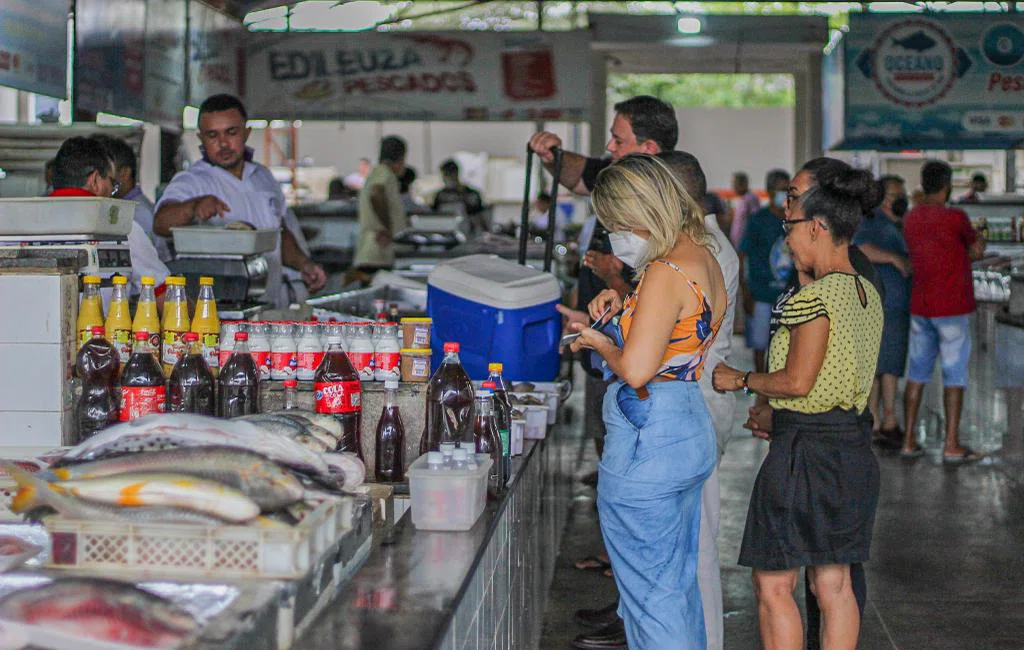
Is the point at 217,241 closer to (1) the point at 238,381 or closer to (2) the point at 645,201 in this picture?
(1) the point at 238,381

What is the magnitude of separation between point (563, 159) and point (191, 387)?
7.89ft

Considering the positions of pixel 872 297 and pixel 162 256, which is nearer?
pixel 872 297

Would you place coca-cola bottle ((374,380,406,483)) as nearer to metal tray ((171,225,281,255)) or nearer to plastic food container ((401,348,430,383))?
plastic food container ((401,348,430,383))

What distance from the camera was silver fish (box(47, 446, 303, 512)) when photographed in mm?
2369

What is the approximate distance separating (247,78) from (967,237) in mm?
7203

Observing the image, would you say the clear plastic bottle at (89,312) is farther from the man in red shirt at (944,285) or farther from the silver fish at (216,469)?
the man in red shirt at (944,285)

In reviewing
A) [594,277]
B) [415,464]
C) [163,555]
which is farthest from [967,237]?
[163,555]

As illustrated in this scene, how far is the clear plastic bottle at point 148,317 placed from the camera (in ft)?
12.3

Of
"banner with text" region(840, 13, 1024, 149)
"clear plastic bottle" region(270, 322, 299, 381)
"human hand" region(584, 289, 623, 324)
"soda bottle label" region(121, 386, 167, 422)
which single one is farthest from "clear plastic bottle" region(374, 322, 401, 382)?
"banner with text" region(840, 13, 1024, 149)

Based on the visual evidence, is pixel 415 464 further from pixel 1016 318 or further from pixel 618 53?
pixel 618 53

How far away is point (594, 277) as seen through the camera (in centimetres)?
560

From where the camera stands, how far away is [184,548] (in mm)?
2295

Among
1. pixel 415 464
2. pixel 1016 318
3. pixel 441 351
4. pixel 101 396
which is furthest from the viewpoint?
pixel 1016 318

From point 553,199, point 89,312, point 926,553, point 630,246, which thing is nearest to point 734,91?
point 926,553
